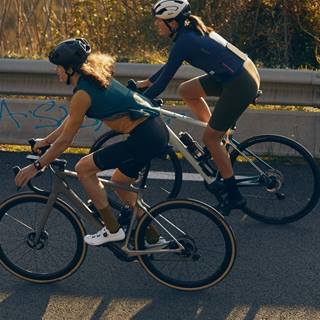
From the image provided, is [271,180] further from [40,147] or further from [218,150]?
[40,147]

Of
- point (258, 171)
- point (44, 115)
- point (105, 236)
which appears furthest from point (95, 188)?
point (44, 115)

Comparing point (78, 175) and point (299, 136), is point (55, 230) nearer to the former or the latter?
point (78, 175)

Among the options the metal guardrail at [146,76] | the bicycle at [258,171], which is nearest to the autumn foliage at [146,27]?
the metal guardrail at [146,76]

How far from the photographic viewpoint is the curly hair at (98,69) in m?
5.46

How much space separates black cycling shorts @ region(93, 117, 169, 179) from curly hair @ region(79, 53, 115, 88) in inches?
16.3

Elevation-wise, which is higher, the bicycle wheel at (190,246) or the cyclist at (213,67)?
the cyclist at (213,67)

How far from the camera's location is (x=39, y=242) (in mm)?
5879

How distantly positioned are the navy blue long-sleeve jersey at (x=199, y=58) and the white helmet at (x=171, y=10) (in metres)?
0.12

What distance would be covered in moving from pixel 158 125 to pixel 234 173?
1.49 m

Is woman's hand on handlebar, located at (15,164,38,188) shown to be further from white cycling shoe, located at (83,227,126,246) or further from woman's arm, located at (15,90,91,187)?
white cycling shoe, located at (83,227,126,246)

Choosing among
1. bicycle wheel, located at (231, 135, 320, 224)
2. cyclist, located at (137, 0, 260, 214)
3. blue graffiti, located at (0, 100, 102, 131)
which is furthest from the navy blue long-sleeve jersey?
blue graffiti, located at (0, 100, 102, 131)

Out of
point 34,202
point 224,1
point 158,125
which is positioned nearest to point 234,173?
point 158,125

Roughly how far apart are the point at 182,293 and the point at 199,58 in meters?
1.91

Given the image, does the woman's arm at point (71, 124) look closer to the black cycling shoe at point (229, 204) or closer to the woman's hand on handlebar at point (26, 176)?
the woman's hand on handlebar at point (26, 176)
